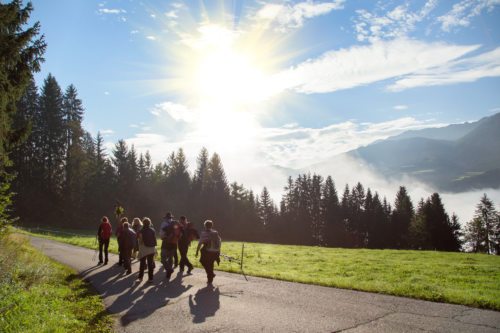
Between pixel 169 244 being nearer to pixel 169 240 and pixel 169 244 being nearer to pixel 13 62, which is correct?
pixel 169 240

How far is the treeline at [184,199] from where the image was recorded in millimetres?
60375

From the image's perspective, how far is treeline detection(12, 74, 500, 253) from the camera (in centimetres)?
6038

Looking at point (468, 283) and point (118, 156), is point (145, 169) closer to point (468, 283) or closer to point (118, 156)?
point (118, 156)

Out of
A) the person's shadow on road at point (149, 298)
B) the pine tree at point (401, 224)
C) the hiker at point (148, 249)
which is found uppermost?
the pine tree at point (401, 224)

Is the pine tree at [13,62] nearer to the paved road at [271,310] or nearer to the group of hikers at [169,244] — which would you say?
the group of hikers at [169,244]

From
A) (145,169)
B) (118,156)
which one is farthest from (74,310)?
(145,169)

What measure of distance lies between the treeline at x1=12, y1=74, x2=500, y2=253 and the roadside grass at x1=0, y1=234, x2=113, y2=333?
4822 cm

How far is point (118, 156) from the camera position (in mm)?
69312

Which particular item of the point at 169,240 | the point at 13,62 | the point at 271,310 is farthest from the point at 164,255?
the point at 13,62

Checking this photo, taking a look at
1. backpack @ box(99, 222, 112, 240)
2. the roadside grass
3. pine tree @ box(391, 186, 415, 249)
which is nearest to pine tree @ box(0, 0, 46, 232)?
the roadside grass

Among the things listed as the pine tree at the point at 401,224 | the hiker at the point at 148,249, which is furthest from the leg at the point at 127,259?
the pine tree at the point at 401,224

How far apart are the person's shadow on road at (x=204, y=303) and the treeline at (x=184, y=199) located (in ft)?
171

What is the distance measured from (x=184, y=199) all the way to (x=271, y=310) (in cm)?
6545

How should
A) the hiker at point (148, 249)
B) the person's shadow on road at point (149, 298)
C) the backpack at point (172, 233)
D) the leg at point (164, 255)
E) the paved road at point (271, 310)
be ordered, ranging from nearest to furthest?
the paved road at point (271, 310) → the person's shadow on road at point (149, 298) → the hiker at point (148, 249) → the leg at point (164, 255) → the backpack at point (172, 233)
